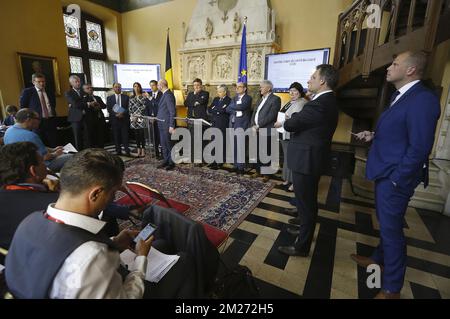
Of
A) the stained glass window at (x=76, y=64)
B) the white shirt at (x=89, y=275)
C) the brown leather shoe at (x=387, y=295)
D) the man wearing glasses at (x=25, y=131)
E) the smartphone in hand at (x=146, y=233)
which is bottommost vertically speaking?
the brown leather shoe at (x=387, y=295)

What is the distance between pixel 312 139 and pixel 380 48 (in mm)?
1508

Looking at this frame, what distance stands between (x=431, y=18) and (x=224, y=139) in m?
3.34

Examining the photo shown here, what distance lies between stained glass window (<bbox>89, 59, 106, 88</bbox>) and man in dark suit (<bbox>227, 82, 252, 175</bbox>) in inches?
196

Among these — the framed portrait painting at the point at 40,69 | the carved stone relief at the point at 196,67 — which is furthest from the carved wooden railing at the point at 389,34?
the framed portrait painting at the point at 40,69

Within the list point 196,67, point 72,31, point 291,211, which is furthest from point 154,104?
point 72,31

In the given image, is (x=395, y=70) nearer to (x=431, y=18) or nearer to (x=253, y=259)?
(x=431, y=18)

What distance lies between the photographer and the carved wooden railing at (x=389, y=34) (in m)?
1.83

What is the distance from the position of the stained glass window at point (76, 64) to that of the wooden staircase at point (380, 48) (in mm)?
6459

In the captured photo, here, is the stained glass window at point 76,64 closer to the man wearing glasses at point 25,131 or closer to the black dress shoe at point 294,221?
the man wearing glasses at point 25,131

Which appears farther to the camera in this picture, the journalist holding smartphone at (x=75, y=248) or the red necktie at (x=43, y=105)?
the red necktie at (x=43, y=105)

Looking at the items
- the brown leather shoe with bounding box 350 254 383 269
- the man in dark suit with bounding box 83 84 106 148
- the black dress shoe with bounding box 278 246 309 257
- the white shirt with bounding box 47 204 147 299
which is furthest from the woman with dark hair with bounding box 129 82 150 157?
the white shirt with bounding box 47 204 147 299

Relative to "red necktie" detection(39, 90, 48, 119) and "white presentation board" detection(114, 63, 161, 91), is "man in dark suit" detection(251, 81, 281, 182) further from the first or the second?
"white presentation board" detection(114, 63, 161, 91)

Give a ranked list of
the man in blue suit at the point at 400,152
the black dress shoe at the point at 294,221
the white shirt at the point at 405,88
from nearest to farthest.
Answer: the man in blue suit at the point at 400,152, the white shirt at the point at 405,88, the black dress shoe at the point at 294,221

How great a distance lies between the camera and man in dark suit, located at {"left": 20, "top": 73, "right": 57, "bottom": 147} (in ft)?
13.3
